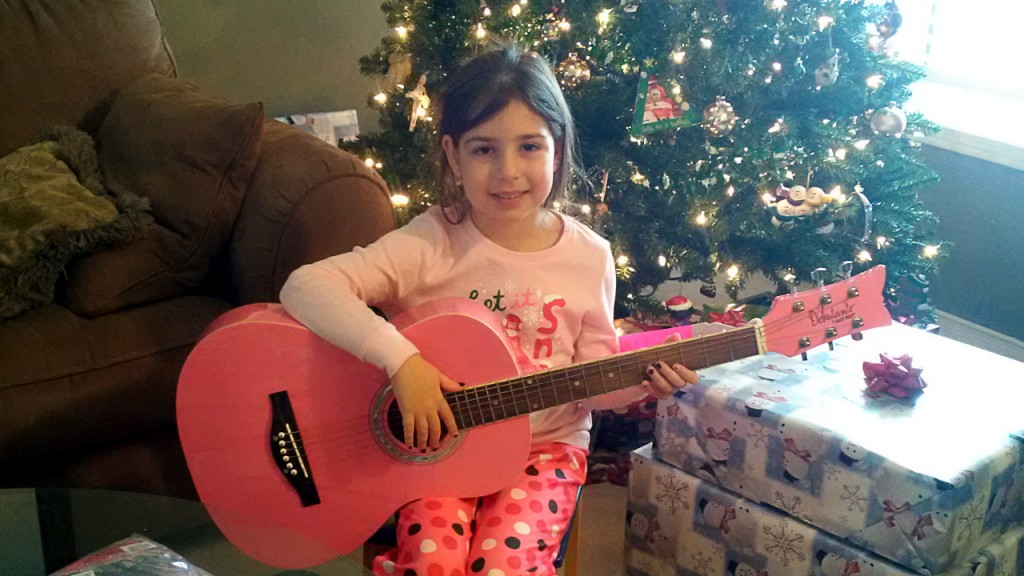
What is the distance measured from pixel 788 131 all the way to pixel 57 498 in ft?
4.93

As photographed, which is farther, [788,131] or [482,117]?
[788,131]

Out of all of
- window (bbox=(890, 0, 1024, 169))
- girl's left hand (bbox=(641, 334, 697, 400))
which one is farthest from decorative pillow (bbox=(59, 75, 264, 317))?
window (bbox=(890, 0, 1024, 169))

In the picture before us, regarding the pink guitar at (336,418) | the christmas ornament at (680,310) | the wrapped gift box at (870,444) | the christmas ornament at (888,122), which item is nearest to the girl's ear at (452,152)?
the pink guitar at (336,418)

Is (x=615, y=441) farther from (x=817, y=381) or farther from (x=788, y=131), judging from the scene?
(x=788, y=131)

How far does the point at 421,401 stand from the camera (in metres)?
1.13

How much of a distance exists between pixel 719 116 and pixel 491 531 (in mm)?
1017

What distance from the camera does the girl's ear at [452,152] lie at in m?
1.31

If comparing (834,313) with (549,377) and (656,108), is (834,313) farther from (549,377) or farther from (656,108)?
(656,108)

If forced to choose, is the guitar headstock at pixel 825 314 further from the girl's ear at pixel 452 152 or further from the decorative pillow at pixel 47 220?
the decorative pillow at pixel 47 220

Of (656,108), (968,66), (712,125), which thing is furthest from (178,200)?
(968,66)

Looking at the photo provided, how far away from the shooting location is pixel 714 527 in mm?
1501

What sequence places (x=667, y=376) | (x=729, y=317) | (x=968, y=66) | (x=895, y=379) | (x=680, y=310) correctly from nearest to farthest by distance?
(x=667, y=376), (x=895, y=379), (x=729, y=317), (x=680, y=310), (x=968, y=66)

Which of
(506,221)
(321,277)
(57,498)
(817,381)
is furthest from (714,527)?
(57,498)

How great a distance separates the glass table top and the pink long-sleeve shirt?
14.6 inches
